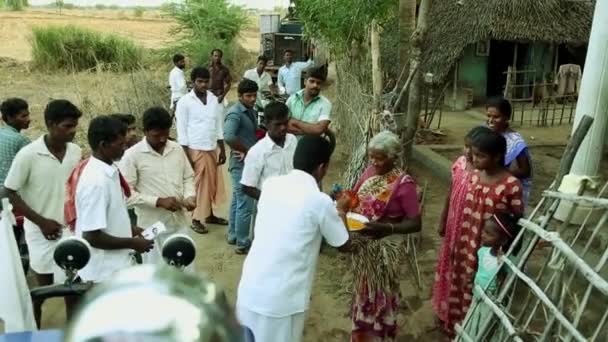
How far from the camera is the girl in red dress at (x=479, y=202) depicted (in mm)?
3225

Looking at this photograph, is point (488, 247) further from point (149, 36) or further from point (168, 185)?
point (149, 36)

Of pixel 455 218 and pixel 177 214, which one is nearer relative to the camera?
pixel 455 218

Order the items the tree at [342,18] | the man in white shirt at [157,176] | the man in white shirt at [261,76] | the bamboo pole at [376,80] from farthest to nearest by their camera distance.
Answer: the man in white shirt at [261,76] < the tree at [342,18] < the bamboo pole at [376,80] < the man in white shirt at [157,176]

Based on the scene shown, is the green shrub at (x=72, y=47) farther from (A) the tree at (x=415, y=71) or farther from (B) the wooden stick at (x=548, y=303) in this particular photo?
(B) the wooden stick at (x=548, y=303)

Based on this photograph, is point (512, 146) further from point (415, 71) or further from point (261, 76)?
point (261, 76)

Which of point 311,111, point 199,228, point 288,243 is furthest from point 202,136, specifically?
point 288,243

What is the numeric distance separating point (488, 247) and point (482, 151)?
1.67 feet

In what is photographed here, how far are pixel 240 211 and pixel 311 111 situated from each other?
1.07 meters

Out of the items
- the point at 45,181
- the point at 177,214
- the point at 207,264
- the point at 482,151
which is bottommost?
the point at 207,264

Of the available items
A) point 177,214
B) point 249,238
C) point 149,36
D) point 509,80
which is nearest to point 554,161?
point 509,80

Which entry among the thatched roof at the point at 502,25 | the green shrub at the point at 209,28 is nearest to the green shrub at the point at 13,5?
the green shrub at the point at 209,28

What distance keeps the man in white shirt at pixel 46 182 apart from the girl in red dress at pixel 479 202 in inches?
88.3

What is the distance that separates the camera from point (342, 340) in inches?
158

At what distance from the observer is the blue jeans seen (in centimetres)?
523
